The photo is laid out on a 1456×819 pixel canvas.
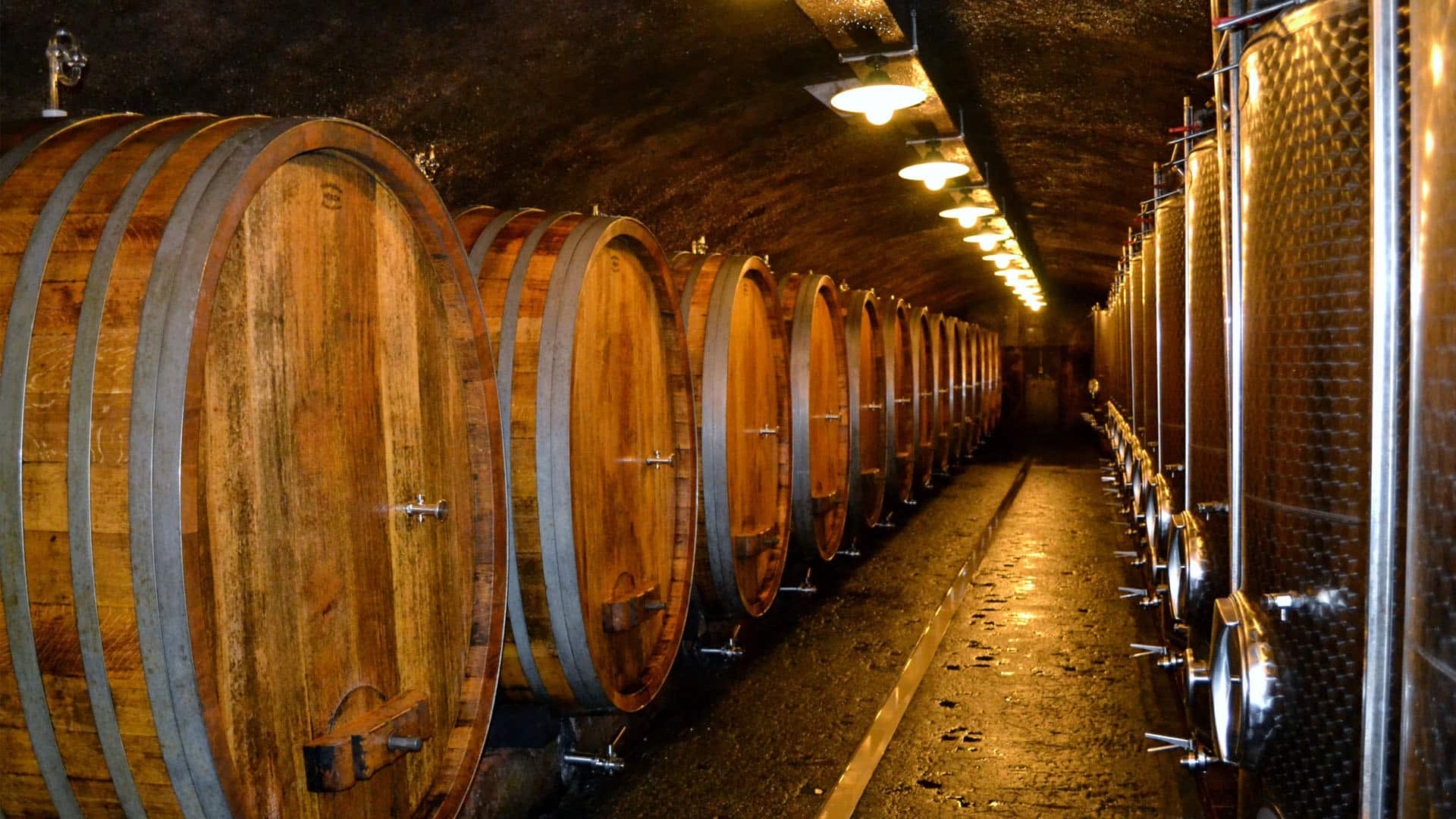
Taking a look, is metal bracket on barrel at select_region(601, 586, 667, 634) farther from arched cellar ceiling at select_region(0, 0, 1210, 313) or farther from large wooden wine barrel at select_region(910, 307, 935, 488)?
large wooden wine barrel at select_region(910, 307, 935, 488)

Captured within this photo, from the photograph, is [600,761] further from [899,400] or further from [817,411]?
[899,400]

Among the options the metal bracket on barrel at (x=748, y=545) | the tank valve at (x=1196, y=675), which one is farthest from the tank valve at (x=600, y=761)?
the tank valve at (x=1196, y=675)

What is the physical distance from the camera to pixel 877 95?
202 inches

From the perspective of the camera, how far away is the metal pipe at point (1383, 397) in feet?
4.22

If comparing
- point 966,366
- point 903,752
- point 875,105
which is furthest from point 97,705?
point 966,366

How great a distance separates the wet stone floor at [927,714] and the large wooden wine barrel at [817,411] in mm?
544

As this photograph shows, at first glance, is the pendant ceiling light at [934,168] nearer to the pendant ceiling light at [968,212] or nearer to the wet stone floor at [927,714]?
the pendant ceiling light at [968,212]

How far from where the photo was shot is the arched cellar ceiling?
3213 millimetres

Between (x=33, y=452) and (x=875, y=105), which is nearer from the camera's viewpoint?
(x=33, y=452)

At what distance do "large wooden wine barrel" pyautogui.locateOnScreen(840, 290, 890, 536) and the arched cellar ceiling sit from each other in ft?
4.21

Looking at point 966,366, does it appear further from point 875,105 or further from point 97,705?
point 97,705

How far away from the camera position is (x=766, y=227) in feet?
30.3

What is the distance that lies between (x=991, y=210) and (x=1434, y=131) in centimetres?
897

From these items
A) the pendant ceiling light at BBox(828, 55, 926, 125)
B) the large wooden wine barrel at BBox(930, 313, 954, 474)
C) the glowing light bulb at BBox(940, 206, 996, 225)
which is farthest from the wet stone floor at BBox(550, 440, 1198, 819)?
the large wooden wine barrel at BBox(930, 313, 954, 474)
